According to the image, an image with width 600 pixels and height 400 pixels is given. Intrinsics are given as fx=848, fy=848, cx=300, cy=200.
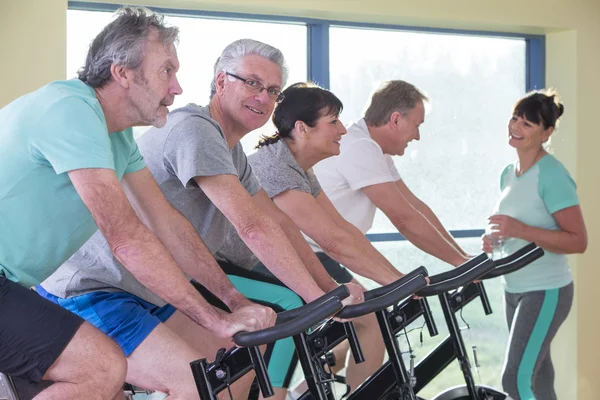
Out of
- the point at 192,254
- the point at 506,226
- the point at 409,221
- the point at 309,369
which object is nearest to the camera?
the point at 309,369

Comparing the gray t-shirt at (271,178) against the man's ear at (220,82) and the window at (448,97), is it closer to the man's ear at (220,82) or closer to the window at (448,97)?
the man's ear at (220,82)

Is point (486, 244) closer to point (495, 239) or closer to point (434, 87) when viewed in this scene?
point (495, 239)

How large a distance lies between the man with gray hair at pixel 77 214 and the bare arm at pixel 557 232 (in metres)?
2.09

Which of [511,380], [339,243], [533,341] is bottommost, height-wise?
[511,380]

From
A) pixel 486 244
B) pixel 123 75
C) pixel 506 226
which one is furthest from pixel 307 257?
pixel 506 226

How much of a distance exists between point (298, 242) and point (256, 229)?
0.48 meters

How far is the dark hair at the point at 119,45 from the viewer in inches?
75.2

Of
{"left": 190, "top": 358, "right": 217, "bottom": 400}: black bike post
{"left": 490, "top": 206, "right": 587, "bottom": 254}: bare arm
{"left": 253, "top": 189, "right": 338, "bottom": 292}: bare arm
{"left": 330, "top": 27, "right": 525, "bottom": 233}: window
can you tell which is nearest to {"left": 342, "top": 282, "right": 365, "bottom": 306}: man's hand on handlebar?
{"left": 253, "top": 189, "right": 338, "bottom": 292}: bare arm

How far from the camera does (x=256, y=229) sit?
2.09 m

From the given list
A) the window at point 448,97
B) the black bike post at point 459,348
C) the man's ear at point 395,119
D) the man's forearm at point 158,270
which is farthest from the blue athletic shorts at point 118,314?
the window at point 448,97

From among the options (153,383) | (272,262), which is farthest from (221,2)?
(153,383)

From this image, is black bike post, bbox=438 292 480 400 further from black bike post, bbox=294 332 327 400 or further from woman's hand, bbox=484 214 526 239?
woman's hand, bbox=484 214 526 239

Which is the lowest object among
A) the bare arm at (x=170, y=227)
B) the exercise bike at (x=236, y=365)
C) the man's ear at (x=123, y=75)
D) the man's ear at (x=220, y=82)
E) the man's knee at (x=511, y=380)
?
the man's knee at (x=511, y=380)

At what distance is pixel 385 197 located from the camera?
3.12 meters
